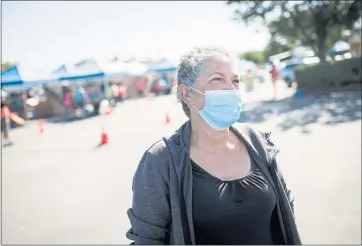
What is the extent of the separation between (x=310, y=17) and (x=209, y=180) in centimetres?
2025

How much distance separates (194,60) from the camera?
5.03ft

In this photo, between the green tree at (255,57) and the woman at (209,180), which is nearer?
the woman at (209,180)

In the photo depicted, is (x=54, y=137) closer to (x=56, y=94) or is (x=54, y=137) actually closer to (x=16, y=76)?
(x=16, y=76)

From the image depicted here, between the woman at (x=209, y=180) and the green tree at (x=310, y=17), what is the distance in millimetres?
18710

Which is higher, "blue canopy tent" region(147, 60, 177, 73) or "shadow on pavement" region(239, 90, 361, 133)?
"blue canopy tent" region(147, 60, 177, 73)

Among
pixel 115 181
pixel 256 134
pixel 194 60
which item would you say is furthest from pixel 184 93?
pixel 115 181

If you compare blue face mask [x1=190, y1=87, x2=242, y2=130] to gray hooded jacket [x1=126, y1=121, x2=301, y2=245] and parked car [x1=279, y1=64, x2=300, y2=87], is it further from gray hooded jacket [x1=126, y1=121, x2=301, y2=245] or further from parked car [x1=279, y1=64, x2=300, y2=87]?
parked car [x1=279, y1=64, x2=300, y2=87]

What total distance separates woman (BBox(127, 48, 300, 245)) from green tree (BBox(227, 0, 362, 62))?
18.7 meters

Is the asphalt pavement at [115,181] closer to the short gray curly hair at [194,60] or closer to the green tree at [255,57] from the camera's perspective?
the short gray curly hair at [194,60]

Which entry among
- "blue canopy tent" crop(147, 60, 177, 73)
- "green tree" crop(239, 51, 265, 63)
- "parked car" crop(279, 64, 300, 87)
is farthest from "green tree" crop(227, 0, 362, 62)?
"green tree" crop(239, 51, 265, 63)

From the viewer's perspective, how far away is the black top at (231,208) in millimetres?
1464

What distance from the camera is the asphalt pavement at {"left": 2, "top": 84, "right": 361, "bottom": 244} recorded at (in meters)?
3.78

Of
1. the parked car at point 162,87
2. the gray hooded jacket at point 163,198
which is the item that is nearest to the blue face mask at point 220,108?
the gray hooded jacket at point 163,198

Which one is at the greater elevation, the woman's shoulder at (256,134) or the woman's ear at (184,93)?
the woman's ear at (184,93)
